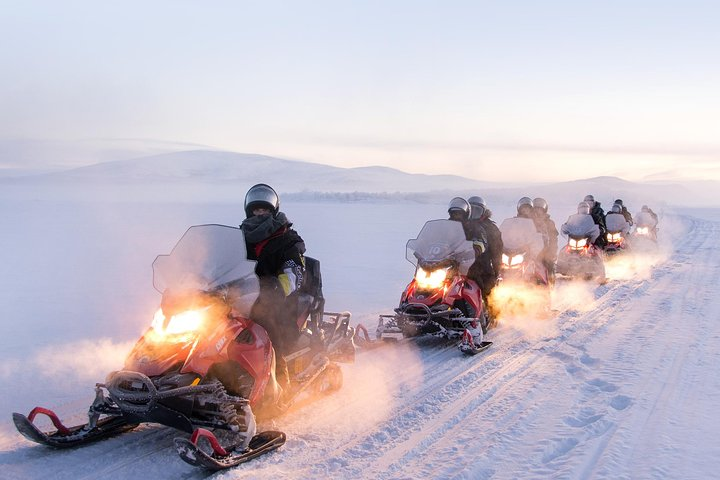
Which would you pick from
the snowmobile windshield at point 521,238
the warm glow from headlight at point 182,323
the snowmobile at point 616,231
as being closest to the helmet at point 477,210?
the snowmobile windshield at point 521,238

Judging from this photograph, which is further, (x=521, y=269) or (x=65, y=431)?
(x=521, y=269)

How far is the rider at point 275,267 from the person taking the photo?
186 inches

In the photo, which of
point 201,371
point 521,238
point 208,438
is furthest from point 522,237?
point 208,438

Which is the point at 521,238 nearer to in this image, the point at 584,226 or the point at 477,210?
the point at 477,210

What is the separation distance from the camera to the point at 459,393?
5492 millimetres

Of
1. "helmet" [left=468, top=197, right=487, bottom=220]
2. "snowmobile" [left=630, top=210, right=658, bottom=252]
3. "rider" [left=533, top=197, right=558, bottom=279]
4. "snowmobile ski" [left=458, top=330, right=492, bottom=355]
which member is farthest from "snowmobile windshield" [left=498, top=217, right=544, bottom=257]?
"snowmobile" [left=630, top=210, right=658, bottom=252]

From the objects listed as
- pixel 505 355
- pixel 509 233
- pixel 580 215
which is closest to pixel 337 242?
A: pixel 580 215

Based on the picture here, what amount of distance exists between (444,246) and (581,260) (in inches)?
253

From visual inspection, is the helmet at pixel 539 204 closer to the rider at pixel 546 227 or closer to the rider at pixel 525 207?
the rider at pixel 546 227

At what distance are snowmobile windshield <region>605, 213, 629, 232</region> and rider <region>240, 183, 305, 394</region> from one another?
1335 cm

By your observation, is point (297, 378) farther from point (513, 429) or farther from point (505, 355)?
point (505, 355)

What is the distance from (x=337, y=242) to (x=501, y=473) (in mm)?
18076

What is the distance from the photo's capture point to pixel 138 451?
13.6ft

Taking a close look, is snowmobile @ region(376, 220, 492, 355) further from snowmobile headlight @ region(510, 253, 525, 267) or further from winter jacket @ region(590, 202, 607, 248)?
winter jacket @ region(590, 202, 607, 248)
